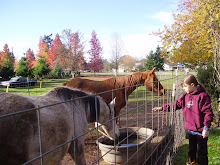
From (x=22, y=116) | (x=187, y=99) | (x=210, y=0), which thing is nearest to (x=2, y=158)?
→ (x=22, y=116)

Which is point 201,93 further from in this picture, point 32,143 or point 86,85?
point 86,85

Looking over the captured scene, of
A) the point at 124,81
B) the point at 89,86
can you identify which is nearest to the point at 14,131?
the point at 89,86

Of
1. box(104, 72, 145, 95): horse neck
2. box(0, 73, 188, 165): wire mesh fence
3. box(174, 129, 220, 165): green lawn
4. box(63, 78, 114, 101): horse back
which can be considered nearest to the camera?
box(0, 73, 188, 165): wire mesh fence

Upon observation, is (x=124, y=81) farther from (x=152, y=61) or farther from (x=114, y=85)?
(x=152, y=61)

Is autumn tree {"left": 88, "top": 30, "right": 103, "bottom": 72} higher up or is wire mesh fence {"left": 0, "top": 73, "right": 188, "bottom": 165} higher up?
autumn tree {"left": 88, "top": 30, "right": 103, "bottom": 72}

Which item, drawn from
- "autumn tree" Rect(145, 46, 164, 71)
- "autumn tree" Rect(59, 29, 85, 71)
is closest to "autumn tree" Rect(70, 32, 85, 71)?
"autumn tree" Rect(59, 29, 85, 71)

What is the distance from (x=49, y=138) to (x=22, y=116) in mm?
406

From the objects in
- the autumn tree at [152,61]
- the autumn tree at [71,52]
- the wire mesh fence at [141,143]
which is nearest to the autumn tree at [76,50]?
the autumn tree at [71,52]

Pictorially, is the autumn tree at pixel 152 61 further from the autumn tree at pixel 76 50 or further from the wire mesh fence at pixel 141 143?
the wire mesh fence at pixel 141 143

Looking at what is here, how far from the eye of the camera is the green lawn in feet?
13.1

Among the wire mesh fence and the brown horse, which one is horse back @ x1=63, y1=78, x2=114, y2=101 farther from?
the wire mesh fence

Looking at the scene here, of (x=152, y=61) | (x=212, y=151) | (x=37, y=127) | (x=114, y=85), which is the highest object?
(x=152, y=61)

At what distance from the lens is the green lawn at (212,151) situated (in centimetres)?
398

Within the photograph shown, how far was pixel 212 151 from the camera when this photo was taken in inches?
174
